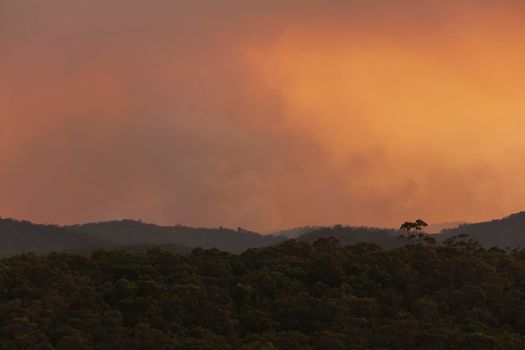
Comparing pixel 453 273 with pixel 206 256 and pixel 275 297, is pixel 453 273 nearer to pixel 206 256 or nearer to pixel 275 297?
pixel 275 297

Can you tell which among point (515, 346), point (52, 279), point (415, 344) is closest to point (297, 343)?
point (415, 344)

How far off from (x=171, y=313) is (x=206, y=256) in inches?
1087

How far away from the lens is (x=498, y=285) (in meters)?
133

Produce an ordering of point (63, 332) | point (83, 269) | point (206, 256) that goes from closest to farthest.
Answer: point (63, 332) < point (83, 269) < point (206, 256)

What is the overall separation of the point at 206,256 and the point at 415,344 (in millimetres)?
43677

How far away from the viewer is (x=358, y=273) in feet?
457

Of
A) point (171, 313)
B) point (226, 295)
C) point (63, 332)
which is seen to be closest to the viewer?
point (63, 332)

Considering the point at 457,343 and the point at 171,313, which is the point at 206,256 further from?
the point at 457,343

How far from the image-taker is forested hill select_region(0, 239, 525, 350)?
363 feet

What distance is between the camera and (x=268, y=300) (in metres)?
127

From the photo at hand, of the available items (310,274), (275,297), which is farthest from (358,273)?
(275,297)

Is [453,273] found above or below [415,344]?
above

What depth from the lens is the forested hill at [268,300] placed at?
111 metres

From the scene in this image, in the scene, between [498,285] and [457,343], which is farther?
[498,285]
